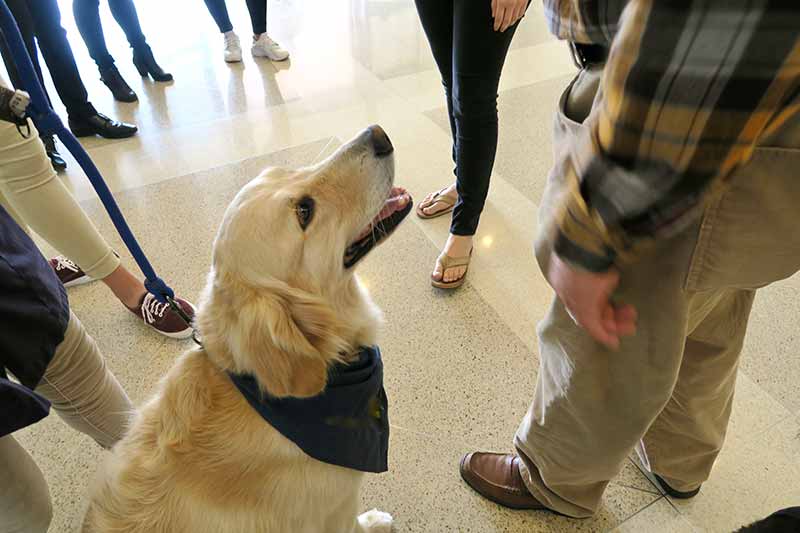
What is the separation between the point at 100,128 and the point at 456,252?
2335mm

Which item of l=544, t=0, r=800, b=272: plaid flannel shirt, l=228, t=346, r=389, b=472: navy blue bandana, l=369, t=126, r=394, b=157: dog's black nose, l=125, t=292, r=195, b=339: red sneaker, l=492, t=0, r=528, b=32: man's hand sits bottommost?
l=125, t=292, r=195, b=339: red sneaker

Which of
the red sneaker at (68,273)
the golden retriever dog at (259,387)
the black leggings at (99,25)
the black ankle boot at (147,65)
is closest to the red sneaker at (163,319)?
the red sneaker at (68,273)

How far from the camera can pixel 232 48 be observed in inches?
148

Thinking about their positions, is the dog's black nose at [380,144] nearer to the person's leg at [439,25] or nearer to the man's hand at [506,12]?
the man's hand at [506,12]

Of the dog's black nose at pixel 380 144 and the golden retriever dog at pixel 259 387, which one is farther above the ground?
the dog's black nose at pixel 380 144

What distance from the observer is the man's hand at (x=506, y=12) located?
1.29m

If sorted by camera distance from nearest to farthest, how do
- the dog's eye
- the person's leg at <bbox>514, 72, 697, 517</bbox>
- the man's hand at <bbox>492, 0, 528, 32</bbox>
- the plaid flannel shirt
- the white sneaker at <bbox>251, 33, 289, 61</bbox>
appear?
the plaid flannel shirt < the person's leg at <bbox>514, 72, 697, 517</bbox> < the dog's eye < the man's hand at <bbox>492, 0, 528, 32</bbox> < the white sneaker at <bbox>251, 33, 289, 61</bbox>

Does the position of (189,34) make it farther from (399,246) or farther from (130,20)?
(399,246)

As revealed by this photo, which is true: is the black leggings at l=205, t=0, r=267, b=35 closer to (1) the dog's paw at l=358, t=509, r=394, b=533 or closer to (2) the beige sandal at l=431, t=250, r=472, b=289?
(2) the beige sandal at l=431, t=250, r=472, b=289

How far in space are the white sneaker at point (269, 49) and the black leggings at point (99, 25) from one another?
0.80 meters

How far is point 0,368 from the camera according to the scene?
0.75m

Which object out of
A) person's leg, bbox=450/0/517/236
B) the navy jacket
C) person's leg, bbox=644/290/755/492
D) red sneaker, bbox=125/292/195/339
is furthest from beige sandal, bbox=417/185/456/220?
the navy jacket

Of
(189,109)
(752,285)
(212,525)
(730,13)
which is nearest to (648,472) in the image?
(752,285)

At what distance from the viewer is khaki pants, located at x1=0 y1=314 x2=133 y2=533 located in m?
0.84
